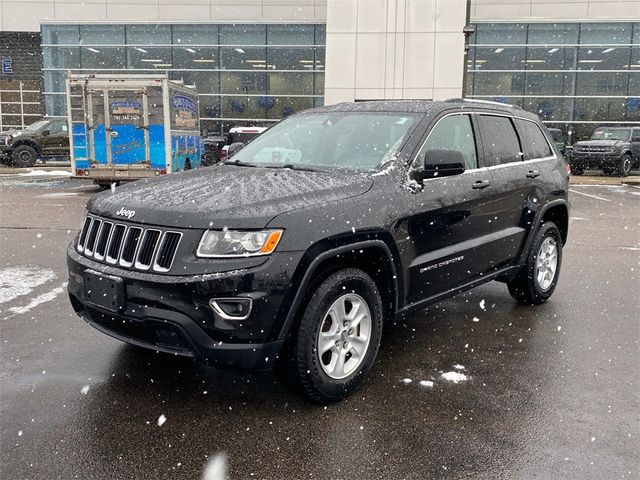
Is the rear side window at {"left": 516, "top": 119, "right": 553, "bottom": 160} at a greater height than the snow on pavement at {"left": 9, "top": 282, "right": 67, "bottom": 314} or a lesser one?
greater

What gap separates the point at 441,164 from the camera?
4.04m

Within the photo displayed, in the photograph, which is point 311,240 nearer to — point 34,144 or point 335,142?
point 335,142

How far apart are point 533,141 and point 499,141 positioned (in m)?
0.74

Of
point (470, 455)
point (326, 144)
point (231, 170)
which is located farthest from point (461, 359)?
point (231, 170)

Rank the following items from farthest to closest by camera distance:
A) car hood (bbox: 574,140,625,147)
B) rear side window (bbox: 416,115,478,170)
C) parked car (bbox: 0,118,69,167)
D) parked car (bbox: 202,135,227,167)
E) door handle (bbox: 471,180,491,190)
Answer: parked car (bbox: 202,135,227,167)
parked car (bbox: 0,118,69,167)
car hood (bbox: 574,140,625,147)
door handle (bbox: 471,180,491,190)
rear side window (bbox: 416,115,478,170)

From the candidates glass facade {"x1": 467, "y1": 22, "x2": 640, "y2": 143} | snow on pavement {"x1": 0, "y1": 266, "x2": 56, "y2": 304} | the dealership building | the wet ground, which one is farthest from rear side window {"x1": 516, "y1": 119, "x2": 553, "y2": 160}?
glass facade {"x1": 467, "y1": 22, "x2": 640, "y2": 143}

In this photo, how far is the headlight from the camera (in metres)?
3.25

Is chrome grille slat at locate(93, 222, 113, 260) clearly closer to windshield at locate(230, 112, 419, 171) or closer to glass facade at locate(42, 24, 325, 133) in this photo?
windshield at locate(230, 112, 419, 171)

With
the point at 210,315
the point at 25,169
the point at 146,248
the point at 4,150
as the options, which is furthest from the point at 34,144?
the point at 210,315

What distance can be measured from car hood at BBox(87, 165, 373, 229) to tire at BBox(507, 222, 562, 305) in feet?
7.70

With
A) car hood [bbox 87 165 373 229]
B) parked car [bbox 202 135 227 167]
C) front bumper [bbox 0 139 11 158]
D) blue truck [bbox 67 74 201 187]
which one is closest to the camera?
car hood [bbox 87 165 373 229]

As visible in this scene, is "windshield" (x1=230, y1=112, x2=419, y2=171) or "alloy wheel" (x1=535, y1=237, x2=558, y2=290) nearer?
"windshield" (x1=230, y1=112, x2=419, y2=171)

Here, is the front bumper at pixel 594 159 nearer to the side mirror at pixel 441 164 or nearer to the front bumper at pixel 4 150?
the side mirror at pixel 441 164

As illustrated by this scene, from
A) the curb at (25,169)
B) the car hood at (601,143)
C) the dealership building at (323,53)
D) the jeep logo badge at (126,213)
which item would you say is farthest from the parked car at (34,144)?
the jeep logo badge at (126,213)
